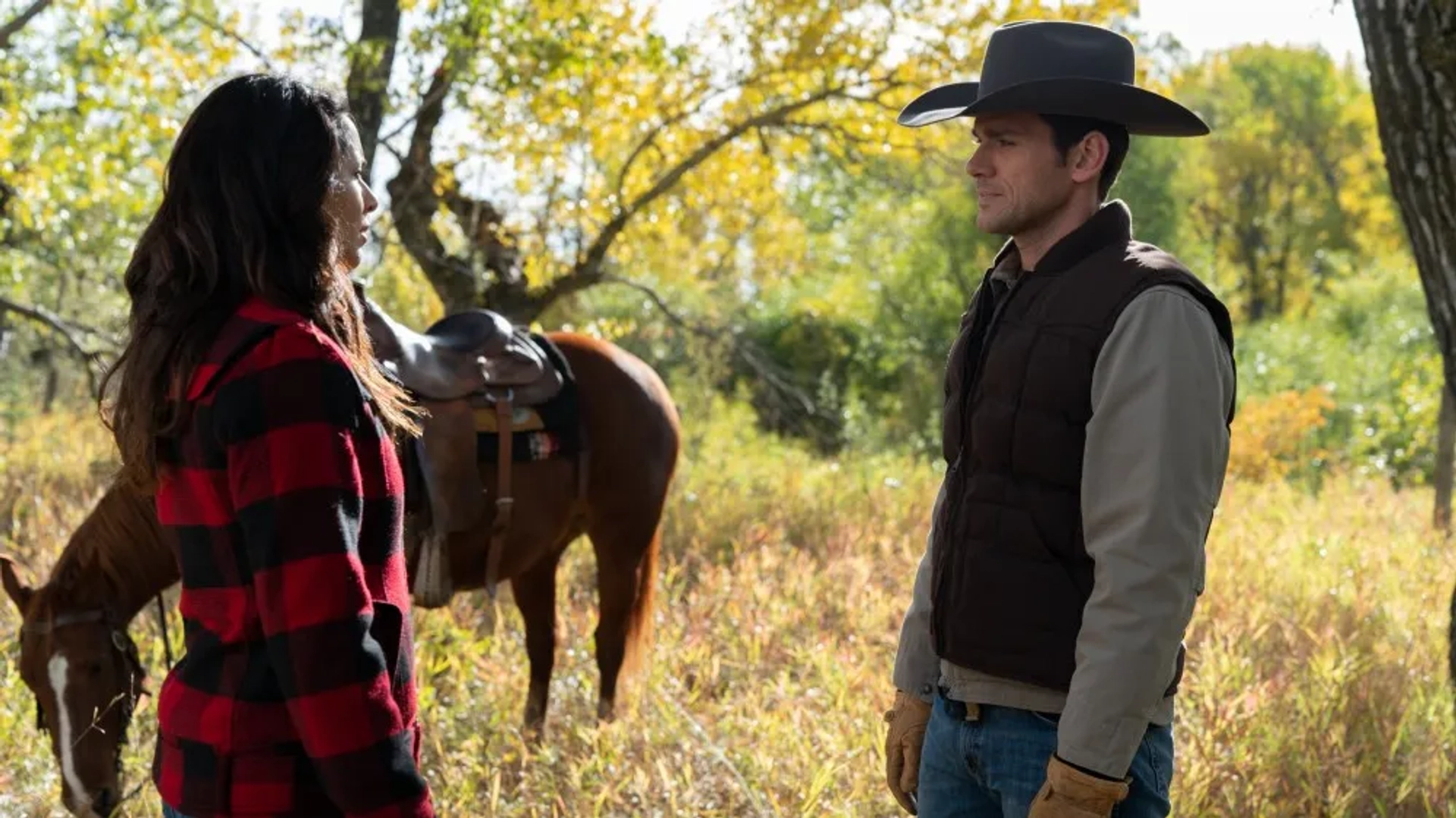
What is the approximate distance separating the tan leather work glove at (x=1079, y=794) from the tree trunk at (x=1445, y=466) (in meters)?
8.05

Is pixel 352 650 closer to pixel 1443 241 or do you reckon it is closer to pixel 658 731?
pixel 658 731

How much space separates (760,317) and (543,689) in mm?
18261

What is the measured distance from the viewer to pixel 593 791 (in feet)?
12.9

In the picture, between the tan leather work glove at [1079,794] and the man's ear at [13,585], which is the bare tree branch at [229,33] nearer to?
the man's ear at [13,585]

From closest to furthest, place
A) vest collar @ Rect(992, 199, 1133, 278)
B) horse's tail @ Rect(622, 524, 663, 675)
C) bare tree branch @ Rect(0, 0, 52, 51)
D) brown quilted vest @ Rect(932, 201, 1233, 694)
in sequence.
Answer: brown quilted vest @ Rect(932, 201, 1233, 694) < vest collar @ Rect(992, 199, 1133, 278) < horse's tail @ Rect(622, 524, 663, 675) < bare tree branch @ Rect(0, 0, 52, 51)

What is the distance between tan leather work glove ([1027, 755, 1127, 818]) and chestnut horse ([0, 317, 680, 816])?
96.4 inches

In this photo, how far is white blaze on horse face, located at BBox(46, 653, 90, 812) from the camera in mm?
3336

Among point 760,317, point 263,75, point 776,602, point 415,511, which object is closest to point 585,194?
point 776,602

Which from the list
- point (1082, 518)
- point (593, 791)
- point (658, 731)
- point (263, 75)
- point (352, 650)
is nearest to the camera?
point (352, 650)

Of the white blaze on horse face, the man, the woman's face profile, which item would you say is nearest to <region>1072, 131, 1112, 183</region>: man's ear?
the man

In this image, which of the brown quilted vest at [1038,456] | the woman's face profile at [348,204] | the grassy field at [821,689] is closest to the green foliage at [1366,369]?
the grassy field at [821,689]

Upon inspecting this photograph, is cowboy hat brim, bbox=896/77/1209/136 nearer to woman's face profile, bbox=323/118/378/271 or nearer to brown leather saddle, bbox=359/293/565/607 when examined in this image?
woman's face profile, bbox=323/118/378/271

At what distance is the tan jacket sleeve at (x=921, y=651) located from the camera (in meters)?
2.24

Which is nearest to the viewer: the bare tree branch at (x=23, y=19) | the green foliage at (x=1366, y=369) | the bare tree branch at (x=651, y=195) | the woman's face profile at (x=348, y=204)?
the woman's face profile at (x=348, y=204)
